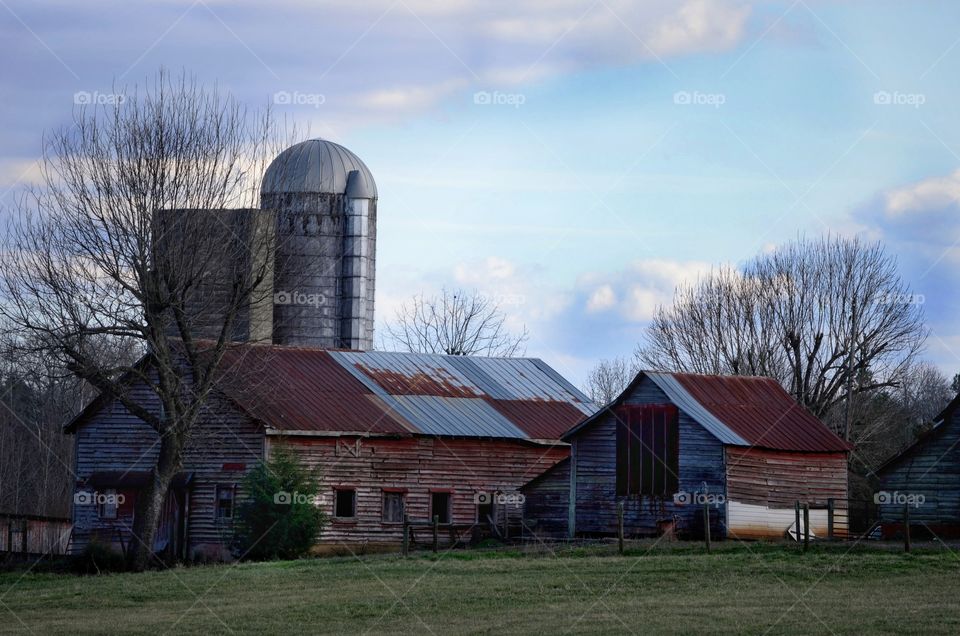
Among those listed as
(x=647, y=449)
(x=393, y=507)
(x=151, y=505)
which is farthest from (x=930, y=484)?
(x=151, y=505)

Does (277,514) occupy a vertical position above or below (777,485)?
below

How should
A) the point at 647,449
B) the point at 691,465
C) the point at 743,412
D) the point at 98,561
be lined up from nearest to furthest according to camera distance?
the point at 98,561
the point at 691,465
the point at 647,449
the point at 743,412

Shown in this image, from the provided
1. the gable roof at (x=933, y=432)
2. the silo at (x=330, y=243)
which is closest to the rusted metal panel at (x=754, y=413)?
the gable roof at (x=933, y=432)

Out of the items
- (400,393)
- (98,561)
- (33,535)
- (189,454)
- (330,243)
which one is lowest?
(98,561)

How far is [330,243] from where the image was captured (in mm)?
51969

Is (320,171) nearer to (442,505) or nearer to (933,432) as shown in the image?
(442,505)

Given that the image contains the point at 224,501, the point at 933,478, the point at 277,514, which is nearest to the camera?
the point at 277,514

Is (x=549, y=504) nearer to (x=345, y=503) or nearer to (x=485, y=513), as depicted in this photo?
(x=485, y=513)

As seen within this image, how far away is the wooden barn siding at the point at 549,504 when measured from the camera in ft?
132

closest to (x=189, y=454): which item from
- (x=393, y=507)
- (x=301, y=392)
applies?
(x=301, y=392)

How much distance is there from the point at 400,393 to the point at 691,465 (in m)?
10.4

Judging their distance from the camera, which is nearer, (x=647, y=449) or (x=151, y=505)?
(x=151, y=505)

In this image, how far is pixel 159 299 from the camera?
33.4m

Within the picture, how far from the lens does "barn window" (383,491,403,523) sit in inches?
1609
